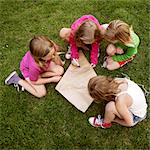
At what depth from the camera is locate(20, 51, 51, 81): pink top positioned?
3.31 m

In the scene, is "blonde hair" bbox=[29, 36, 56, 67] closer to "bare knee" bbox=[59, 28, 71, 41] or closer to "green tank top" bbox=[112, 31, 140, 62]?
"bare knee" bbox=[59, 28, 71, 41]

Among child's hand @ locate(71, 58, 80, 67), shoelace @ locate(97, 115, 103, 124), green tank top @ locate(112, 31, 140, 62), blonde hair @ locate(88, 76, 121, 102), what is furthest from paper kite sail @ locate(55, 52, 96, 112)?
blonde hair @ locate(88, 76, 121, 102)

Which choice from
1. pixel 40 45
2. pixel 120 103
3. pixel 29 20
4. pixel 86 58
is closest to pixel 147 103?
pixel 120 103

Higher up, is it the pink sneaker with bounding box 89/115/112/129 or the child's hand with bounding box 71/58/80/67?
the child's hand with bounding box 71/58/80/67

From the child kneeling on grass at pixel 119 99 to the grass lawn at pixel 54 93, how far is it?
0.51 ft

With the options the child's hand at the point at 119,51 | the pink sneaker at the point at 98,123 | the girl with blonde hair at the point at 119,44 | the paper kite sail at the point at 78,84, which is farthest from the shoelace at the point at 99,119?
the child's hand at the point at 119,51

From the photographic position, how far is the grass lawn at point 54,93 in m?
3.21

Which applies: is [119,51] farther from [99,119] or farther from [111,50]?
[99,119]

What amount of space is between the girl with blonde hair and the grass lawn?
0.10 meters

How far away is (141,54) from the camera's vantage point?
3.62 metres

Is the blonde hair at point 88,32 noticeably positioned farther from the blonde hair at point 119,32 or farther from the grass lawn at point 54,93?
the grass lawn at point 54,93

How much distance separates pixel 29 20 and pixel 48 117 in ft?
3.49

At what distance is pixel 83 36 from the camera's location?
3219 millimetres

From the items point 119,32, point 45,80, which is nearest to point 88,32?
point 119,32
